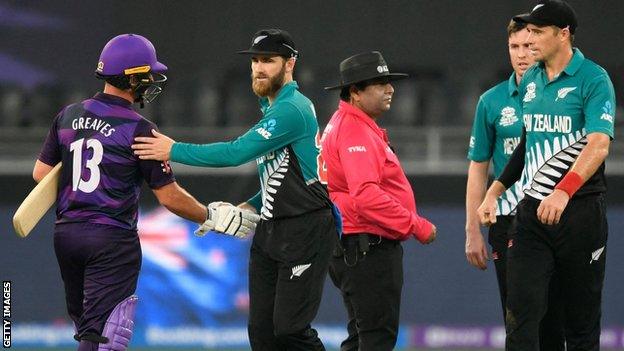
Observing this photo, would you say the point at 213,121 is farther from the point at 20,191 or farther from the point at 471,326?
the point at 471,326

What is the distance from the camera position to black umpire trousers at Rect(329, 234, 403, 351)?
707 cm

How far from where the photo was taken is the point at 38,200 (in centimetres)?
644

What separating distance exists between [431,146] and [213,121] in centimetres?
288

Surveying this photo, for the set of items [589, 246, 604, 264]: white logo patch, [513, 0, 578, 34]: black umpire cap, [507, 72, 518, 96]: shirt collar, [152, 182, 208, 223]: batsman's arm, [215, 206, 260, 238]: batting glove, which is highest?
[513, 0, 578, 34]: black umpire cap

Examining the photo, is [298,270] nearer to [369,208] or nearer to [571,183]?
[369,208]

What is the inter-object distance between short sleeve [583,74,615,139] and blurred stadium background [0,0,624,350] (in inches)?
231

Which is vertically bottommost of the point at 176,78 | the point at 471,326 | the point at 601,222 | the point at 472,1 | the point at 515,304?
the point at 471,326

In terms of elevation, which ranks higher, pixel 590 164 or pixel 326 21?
pixel 326 21

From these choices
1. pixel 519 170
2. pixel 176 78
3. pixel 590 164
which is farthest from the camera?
pixel 176 78

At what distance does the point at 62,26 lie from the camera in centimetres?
1642

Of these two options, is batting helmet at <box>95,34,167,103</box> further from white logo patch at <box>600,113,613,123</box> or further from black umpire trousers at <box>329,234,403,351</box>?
white logo patch at <box>600,113,613,123</box>

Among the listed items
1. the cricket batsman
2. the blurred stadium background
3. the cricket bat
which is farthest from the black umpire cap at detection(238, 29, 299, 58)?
the blurred stadium background

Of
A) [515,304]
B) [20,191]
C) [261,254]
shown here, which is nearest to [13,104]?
[20,191]

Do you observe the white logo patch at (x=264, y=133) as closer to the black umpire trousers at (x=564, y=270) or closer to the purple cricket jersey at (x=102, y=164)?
the purple cricket jersey at (x=102, y=164)
